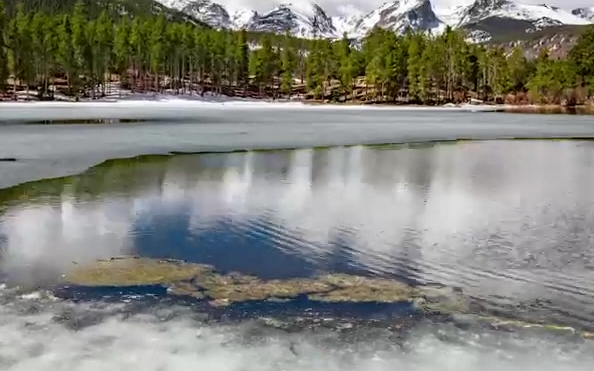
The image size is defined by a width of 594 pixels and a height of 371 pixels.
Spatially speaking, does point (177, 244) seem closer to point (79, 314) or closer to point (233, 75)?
point (79, 314)

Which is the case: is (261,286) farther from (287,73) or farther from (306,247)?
(287,73)

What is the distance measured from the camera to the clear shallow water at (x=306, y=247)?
667 cm

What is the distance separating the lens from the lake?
674 centimetres

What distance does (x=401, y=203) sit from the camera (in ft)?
49.3

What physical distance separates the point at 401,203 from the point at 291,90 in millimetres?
106426

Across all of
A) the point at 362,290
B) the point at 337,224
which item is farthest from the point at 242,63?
the point at 362,290

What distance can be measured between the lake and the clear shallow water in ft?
0.11

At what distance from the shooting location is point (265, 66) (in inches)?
4609

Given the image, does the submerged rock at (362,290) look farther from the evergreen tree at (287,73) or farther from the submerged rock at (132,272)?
the evergreen tree at (287,73)

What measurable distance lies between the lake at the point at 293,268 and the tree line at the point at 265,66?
7912cm

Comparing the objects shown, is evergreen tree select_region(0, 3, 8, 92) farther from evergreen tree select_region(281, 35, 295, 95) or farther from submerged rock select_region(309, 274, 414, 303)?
submerged rock select_region(309, 274, 414, 303)

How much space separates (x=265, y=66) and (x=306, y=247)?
10851 centimetres

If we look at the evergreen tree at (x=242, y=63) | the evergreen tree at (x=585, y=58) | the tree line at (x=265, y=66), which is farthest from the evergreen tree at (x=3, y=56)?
the evergreen tree at (x=585, y=58)

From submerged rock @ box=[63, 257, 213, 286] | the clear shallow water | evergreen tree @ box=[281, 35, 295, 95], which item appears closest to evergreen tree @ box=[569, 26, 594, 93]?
evergreen tree @ box=[281, 35, 295, 95]
